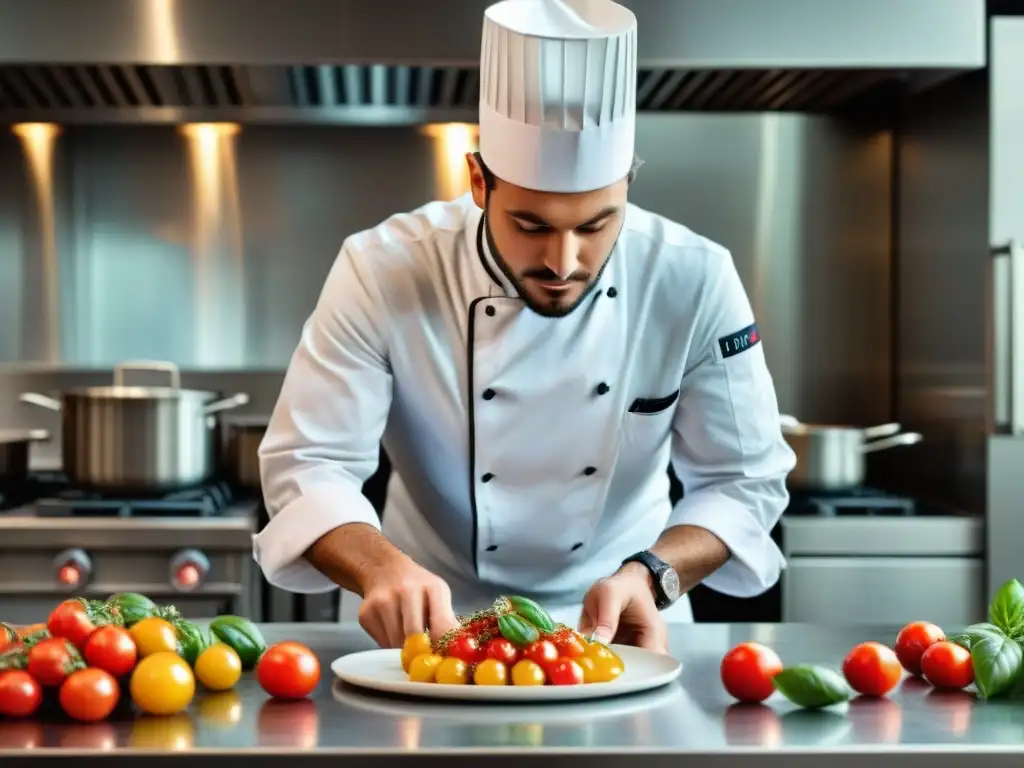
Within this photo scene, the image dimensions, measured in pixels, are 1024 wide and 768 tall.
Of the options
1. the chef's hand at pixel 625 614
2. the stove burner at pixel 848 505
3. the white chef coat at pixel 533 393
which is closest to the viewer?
the chef's hand at pixel 625 614

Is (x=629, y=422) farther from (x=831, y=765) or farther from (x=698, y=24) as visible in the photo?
(x=698, y=24)

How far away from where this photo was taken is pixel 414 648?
4.36 feet

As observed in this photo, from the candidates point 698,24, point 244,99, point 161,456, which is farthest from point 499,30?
point 244,99

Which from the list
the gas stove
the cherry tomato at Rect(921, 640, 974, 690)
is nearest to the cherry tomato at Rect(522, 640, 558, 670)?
the cherry tomato at Rect(921, 640, 974, 690)

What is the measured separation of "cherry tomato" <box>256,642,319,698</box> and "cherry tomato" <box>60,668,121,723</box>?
0.15 m

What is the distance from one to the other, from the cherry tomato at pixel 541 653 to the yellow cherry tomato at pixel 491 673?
27 millimetres

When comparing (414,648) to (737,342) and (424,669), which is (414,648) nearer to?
(424,669)

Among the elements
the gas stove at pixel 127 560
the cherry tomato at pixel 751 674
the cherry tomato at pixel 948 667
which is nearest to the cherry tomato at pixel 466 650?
the cherry tomato at pixel 751 674

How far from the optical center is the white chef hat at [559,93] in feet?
5.57

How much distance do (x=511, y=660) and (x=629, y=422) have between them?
32.5 inches

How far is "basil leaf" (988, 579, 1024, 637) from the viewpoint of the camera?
4.66 ft

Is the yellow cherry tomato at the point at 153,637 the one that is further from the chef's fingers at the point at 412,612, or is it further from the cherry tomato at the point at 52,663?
the chef's fingers at the point at 412,612

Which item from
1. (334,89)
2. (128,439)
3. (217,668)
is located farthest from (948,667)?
(334,89)

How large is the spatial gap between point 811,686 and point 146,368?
2427mm
